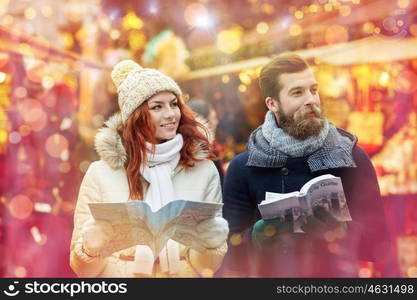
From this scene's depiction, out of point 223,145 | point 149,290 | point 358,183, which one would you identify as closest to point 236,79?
point 223,145

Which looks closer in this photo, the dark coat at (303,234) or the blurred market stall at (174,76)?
the dark coat at (303,234)

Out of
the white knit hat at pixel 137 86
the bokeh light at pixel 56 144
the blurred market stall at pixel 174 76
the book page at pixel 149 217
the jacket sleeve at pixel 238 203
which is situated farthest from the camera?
the bokeh light at pixel 56 144

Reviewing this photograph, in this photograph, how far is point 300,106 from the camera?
2512 mm

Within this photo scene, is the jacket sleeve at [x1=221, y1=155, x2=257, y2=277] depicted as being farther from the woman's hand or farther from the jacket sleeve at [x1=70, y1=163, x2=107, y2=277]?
the jacket sleeve at [x1=70, y1=163, x2=107, y2=277]

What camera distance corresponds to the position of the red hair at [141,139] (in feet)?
8.14

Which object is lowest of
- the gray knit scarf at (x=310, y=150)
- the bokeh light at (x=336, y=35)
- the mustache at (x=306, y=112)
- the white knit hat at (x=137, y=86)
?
the gray knit scarf at (x=310, y=150)

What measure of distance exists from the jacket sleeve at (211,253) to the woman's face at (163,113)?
24 cm

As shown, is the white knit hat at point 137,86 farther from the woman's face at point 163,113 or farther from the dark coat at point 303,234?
the dark coat at point 303,234

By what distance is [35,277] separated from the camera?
2.97 metres

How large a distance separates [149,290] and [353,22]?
1.53 meters

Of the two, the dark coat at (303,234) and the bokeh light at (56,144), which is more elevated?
the bokeh light at (56,144)

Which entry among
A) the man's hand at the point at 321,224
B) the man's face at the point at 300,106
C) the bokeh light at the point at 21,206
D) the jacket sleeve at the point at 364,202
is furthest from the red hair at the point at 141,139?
the bokeh light at the point at 21,206

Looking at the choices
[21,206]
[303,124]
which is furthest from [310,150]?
[21,206]

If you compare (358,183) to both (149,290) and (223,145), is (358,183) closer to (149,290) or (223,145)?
(223,145)
